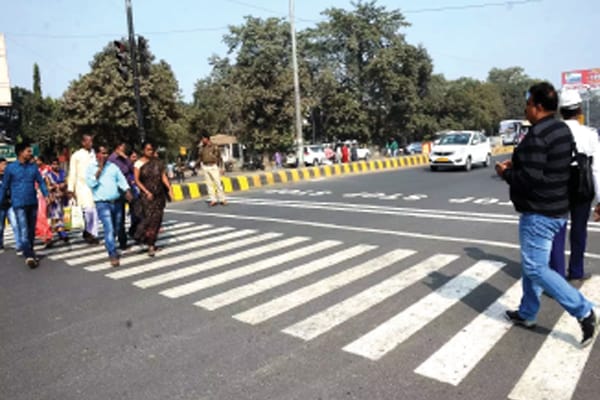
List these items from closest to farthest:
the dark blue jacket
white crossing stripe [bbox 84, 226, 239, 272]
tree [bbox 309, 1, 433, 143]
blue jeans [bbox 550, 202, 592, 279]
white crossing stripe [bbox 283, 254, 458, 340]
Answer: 1. white crossing stripe [bbox 283, 254, 458, 340]
2. blue jeans [bbox 550, 202, 592, 279]
3. white crossing stripe [bbox 84, 226, 239, 272]
4. the dark blue jacket
5. tree [bbox 309, 1, 433, 143]

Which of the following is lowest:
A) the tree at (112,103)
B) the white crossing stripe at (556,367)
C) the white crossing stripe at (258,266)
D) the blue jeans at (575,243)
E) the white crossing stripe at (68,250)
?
the white crossing stripe at (556,367)

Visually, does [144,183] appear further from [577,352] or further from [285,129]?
[285,129]

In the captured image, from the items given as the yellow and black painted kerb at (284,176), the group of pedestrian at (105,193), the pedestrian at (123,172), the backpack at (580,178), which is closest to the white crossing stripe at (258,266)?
the group of pedestrian at (105,193)

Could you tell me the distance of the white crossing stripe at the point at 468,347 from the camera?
3.31 metres

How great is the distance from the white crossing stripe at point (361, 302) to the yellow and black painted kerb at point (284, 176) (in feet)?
35.8

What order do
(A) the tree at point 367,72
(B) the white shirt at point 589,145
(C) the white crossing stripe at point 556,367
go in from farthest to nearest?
1. (A) the tree at point 367,72
2. (B) the white shirt at point 589,145
3. (C) the white crossing stripe at point 556,367

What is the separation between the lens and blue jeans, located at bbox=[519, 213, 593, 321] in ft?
11.5

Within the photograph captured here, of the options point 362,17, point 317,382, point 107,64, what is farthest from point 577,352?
point 362,17

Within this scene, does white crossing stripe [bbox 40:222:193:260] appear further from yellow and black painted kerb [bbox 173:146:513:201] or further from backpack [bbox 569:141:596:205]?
yellow and black painted kerb [bbox 173:146:513:201]

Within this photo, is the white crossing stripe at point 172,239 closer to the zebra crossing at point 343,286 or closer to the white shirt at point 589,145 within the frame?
the zebra crossing at point 343,286

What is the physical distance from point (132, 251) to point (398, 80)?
41.9m

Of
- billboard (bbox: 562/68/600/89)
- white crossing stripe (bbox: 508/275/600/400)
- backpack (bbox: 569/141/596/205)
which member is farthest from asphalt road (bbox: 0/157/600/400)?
billboard (bbox: 562/68/600/89)

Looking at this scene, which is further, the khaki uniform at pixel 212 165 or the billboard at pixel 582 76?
the billboard at pixel 582 76

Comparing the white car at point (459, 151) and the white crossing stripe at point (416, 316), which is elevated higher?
the white car at point (459, 151)
